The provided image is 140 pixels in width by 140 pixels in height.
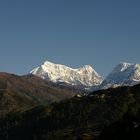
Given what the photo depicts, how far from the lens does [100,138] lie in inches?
6811

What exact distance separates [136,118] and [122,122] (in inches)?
195

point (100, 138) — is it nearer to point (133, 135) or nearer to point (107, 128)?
point (107, 128)

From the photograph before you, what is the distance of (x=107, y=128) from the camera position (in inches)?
6900

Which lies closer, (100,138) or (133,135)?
(133,135)

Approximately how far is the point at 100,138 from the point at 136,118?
14221mm

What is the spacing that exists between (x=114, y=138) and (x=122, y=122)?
28.3 feet

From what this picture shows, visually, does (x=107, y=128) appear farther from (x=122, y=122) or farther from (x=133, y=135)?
(x=133, y=135)

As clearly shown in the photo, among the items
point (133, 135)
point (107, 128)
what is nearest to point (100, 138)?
point (107, 128)

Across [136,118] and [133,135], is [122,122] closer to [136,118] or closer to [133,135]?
[136,118]

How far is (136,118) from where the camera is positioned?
561ft

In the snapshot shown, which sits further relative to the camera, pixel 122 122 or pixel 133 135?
pixel 122 122

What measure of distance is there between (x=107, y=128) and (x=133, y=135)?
66.8 feet

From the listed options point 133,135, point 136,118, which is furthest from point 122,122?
point 133,135
